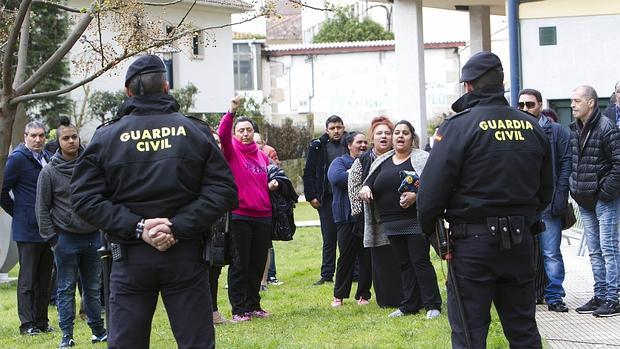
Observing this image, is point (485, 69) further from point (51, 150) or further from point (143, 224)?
point (51, 150)

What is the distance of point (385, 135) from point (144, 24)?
274cm

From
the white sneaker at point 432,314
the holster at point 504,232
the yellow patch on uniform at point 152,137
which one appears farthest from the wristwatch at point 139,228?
the white sneaker at point 432,314

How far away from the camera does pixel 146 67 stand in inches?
248

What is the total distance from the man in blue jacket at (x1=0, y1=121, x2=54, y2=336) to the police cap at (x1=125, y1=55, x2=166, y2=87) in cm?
458

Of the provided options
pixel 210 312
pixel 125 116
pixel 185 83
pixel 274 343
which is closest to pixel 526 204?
pixel 210 312

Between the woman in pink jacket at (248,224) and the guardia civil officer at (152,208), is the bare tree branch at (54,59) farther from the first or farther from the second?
the woman in pink jacket at (248,224)

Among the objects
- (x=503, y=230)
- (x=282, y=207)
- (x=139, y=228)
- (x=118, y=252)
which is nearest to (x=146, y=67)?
(x=139, y=228)

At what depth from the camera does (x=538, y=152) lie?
21.3 ft

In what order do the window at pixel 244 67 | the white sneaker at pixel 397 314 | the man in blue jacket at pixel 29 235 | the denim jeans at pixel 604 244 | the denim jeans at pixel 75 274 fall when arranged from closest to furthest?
the denim jeans at pixel 75 274 → the denim jeans at pixel 604 244 → the white sneaker at pixel 397 314 → the man in blue jacket at pixel 29 235 → the window at pixel 244 67

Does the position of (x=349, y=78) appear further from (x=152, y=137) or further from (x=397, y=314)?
(x=152, y=137)

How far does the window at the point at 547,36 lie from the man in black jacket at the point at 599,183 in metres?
3.52

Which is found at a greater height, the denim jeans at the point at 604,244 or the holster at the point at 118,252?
the holster at the point at 118,252

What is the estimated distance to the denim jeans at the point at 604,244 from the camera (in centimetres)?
980

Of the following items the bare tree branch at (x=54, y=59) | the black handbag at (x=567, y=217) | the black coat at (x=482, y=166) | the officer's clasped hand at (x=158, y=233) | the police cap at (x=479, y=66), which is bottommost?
the black handbag at (x=567, y=217)
